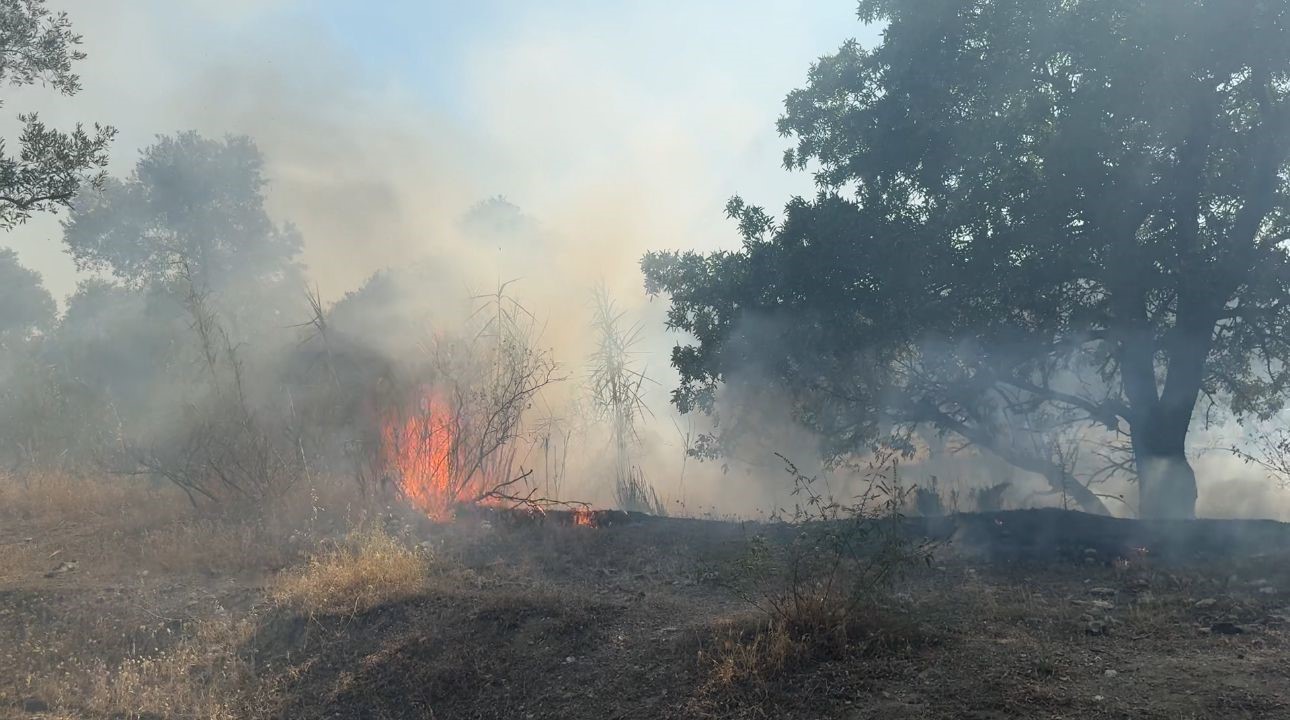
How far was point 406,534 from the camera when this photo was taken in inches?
365

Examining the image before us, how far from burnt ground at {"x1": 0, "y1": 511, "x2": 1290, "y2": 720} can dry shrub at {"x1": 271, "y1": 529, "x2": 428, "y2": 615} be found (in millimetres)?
149

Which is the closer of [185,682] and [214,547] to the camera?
[185,682]

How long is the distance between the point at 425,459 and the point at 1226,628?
27.3 feet

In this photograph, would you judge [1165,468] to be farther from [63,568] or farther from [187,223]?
[187,223]

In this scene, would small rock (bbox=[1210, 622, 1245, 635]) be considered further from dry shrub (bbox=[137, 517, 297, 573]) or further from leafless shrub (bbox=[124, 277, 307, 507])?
leafless shrub (bbox=[124, 277, 307, 507])

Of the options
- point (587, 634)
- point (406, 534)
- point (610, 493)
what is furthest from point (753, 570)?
point (610, 493)

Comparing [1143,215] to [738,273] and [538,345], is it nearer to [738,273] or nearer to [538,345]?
[738,273]

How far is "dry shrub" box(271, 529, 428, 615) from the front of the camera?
6.63m

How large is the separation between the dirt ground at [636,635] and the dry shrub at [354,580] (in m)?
0.11

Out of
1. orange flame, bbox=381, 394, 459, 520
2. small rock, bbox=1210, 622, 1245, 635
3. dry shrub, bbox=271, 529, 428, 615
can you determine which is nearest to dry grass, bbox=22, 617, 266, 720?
dry shrub, bbox=271, 529, 428, 615

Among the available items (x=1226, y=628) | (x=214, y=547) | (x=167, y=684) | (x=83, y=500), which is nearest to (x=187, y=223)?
(x=83, y=500)

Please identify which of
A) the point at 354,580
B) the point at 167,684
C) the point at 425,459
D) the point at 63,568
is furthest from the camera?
the point at 425,459

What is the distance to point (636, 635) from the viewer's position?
19.0 feet

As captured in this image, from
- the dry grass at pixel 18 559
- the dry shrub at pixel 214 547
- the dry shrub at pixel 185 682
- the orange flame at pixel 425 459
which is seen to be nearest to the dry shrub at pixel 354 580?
the dry shrub at pixel 185 682
